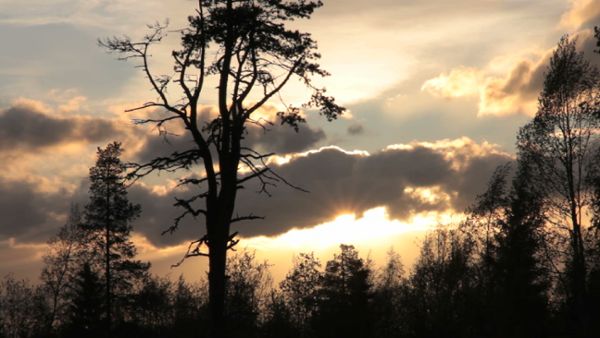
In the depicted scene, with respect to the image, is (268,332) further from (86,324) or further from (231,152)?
(231,152)

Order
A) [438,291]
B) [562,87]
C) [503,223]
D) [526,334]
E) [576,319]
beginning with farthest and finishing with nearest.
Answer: [438,291]
[503,223]
[576,319]
[526,334]
[562,87]

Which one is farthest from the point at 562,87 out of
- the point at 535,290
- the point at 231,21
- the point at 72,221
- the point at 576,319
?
the point at 72,221

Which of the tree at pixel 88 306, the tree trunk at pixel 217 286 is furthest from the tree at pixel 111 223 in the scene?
the tree trunk at pixel 217 286

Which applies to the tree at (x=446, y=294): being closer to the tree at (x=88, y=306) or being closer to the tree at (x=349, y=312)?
the tree at (x=349, y=312)

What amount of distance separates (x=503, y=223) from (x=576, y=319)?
798 cm

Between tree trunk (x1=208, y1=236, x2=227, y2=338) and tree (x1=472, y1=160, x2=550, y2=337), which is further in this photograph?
tree (x1=472, y1=160, x2=550, y2=337)


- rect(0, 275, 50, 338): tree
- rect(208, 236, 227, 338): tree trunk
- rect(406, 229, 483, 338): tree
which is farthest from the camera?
rect(0, 275, 50, 338): tree

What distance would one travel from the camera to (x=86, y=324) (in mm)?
53719

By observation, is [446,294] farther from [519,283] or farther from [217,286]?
[217,286]

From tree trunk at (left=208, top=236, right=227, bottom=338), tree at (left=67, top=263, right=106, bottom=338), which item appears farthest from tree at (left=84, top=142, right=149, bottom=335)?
tree trunk at (left=208, top=236, right=227, bottom=338)

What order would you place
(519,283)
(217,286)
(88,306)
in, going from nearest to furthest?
(217,286) < (519,283) < (88,306)

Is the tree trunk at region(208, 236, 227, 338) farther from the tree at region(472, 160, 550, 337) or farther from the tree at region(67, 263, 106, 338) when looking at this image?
the tree at region(67, 263, 106, 338)

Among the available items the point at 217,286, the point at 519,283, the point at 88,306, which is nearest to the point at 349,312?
the point at 519,283

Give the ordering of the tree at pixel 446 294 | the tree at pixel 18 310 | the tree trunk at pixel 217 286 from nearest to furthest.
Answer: the tree trunk at pixel 217 286
the tree at pixel 446 294
the tree at pixel 18 310
